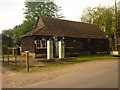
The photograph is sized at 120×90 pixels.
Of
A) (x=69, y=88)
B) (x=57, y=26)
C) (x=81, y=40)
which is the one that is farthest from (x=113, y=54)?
(x=69, y=88)

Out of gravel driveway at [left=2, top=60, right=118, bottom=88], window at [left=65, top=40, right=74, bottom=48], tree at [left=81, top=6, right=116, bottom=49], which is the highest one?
tree at [left=81, top=6, right=116, bottom=49]

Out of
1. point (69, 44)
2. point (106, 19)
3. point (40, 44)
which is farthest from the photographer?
point (106, 19)

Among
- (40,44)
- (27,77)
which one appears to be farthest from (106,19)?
(27,77)

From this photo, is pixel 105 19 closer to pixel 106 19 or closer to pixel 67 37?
pixel 106 19

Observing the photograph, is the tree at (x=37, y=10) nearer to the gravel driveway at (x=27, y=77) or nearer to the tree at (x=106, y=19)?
the tree at (x=106, y=19)

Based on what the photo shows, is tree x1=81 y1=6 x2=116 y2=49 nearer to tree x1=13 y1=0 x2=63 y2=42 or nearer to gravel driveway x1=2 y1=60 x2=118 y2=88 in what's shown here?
tree x1=13 y1=0 x2=63 y2=42

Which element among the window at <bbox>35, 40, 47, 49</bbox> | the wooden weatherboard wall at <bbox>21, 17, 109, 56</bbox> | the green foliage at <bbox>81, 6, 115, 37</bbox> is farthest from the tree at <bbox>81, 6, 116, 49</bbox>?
the window at <bbox>35, 40, 47, 49</bbox>

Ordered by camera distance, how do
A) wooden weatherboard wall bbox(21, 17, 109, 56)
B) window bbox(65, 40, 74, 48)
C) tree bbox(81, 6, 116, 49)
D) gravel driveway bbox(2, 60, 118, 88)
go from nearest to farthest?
1. gravel driveway bbox(2, 60, 118, 88)
2. wooden weatherboard wall bbox(21, 17, 109, 56)
3. window bbox(65, 40, 74, 48)
4. tree bbox(81, 6, 116, 49)

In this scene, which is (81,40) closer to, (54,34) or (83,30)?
(83,30)

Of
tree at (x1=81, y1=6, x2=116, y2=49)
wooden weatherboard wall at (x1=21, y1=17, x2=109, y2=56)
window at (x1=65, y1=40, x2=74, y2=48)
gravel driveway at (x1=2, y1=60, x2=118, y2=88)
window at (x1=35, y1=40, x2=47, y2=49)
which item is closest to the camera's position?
gravel driveway at (x1=2, y1=60, x2=118, y2=88)

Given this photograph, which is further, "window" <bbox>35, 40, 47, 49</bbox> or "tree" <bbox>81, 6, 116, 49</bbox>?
"tree" <bbox>81, 6, 116, 49</bbox>

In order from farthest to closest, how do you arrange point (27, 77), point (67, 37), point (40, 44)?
point (67, 37) → point (40, 44) → point (27, 77)

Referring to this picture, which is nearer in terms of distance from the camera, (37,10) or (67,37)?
(67,37)

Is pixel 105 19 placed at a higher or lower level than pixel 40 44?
higher
